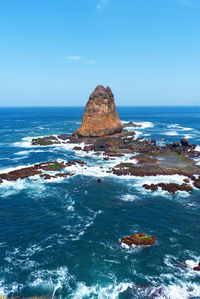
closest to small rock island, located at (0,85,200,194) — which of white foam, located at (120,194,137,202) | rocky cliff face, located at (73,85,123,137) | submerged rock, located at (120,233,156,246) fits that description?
rocky cliff face, located at (73,85,123,137)

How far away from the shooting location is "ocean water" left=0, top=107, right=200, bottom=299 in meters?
21.5

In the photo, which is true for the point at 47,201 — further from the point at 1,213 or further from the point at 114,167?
the point at 114,167

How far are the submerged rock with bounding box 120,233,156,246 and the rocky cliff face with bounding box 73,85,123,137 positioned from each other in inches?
2765

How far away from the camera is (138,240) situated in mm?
27078

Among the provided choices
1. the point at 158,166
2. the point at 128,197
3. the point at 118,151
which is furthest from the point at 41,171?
the point at 158,166

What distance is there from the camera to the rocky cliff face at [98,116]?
94.2m

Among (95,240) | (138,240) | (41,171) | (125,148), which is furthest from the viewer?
(125,148)

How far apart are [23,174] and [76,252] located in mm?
30996

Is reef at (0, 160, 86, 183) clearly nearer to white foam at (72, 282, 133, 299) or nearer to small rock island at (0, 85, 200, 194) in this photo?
small rock island at (0, 85, 200, 194)

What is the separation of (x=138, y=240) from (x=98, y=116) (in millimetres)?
71940

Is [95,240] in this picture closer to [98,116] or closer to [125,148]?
[125,148]

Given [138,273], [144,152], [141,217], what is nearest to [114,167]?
[144,152]

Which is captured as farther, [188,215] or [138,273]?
[188,215]

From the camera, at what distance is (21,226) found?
31.5 metres
